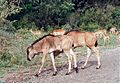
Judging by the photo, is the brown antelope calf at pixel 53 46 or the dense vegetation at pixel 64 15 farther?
the dense vegetation at pixel 64 15

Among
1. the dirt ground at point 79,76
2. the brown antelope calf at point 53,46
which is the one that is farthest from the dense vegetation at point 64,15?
the brown antelope calf at point 53,46

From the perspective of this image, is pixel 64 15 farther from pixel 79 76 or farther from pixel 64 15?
pixel 79 76

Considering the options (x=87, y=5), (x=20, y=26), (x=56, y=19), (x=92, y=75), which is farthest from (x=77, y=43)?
(x=87, y=5)

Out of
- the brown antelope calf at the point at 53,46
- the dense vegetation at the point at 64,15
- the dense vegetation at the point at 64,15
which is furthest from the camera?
the dense vegetation at the point at 64,15

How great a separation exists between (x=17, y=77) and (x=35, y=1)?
26.8 m

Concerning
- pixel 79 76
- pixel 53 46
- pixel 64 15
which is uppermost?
pixel 53 46

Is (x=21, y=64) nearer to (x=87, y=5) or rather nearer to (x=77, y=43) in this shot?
(x=77, y=43)

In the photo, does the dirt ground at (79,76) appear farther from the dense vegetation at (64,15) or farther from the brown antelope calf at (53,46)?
the dense vegetation at (64,15)

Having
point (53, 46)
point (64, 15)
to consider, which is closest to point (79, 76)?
point (53, 46)

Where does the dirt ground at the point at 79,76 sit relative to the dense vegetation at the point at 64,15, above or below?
above

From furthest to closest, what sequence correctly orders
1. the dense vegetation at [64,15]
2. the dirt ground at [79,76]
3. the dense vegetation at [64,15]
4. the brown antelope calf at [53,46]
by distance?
the dense vegetation at [64,15]
the dense vegetation at [64,15]
the brown antelope calf at [53,46]
the dirt ground at [79,76]

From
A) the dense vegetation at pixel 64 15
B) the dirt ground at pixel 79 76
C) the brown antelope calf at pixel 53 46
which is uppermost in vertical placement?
the brown antelope calf at pixel 53 46

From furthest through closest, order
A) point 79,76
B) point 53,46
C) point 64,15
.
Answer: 1. point 64,15
2. point 53,46
3. point 79,76

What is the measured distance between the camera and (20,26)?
40.0 meters
